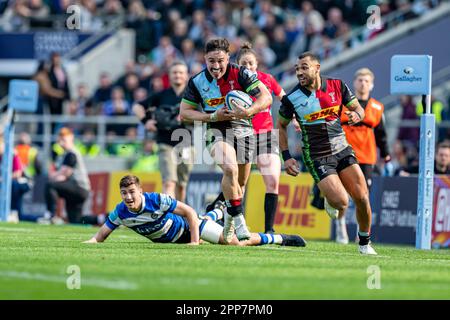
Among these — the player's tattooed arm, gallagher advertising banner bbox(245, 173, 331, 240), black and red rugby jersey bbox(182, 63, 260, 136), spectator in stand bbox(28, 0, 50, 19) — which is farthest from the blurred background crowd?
black and red rugby jersey bbox(182, 63, 260, 136)

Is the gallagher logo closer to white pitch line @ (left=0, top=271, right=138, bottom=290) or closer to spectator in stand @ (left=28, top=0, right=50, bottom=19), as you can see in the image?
white pitch line @ (left=0, top=271, right=138, bottom=290)

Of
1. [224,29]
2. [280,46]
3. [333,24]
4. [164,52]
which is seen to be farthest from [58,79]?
[333,24]

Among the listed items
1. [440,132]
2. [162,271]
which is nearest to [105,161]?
[440,132]

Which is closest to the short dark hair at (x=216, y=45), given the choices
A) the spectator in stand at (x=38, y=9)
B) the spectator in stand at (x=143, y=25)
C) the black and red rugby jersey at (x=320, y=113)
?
the black and red rugby jersey at (x=320, y=113)

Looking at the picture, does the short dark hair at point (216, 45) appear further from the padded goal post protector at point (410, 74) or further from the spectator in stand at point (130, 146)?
the spectator in stand at point (130, 146)

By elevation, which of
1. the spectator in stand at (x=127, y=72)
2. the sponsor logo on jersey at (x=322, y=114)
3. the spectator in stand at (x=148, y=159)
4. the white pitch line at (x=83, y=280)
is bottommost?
the white pitch line at (x=83, y=280)

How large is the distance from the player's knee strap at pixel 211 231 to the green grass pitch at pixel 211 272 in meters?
0.25

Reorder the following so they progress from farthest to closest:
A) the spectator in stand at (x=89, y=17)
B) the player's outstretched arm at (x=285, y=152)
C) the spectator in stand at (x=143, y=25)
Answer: the spectator in stand at (x=89, y=17) < the spectator in stand at (x=143, y=25) < the player's outstretched arm at (x=285, y=152)

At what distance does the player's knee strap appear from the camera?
45.1 feet

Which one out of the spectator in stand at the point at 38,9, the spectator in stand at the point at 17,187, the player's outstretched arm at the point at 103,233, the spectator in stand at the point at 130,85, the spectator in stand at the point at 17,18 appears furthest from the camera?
the spectator in stand at the point at 38,9

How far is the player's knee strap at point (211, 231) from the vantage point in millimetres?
13758

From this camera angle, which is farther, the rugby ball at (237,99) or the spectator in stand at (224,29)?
the spectator in stand at (224,29)

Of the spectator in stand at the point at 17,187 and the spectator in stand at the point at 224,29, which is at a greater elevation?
the spectator in stand at the point at 224,29
